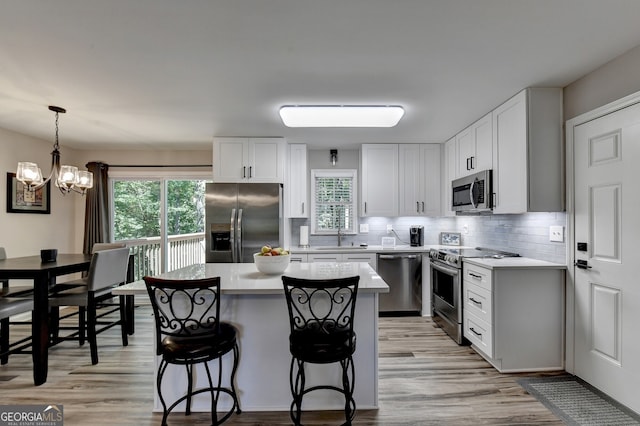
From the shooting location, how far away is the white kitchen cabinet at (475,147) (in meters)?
3.21

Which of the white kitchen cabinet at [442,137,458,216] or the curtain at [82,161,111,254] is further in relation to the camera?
the curtain at [82,161,111,254]

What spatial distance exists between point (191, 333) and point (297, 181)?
2.88 m

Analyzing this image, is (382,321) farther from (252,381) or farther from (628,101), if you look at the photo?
(628,101)

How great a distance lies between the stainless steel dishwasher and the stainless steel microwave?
903 millimetres

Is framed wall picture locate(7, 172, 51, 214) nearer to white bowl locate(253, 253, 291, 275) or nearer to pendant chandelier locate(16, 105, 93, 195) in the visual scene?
pendant chandelier locate(16, 105, 93, 195)

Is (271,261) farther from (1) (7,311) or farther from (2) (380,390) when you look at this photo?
(1) (7,311)

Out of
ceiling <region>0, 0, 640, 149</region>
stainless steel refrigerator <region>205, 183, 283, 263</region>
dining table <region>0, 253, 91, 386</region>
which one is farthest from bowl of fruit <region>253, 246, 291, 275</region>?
dining table <region>0, 253, 91, 386</region>

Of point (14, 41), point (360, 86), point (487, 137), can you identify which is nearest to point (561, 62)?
point (487, 137)

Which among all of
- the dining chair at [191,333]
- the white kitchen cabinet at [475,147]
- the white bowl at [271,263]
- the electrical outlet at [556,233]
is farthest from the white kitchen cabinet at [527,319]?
the dining chair at [191,333]

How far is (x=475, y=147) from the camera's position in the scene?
3.49 metres

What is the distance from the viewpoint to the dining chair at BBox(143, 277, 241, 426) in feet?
5.64

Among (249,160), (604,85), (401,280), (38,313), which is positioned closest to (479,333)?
(401,280)

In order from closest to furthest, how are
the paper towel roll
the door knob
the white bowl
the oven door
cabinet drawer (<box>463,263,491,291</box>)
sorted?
the white bowl, the door knob, cabinet drawer (<box>463,263,491,291</box>), the oven door, the paper towel roll

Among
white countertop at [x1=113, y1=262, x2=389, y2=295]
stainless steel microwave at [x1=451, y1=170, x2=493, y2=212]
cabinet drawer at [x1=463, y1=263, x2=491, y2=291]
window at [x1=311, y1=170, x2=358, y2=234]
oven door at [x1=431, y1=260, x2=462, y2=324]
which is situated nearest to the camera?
white countertop at [x1=113, y1=262, x2=389, y2=295]
